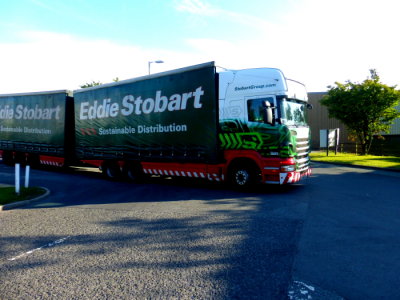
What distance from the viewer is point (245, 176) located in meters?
9.55

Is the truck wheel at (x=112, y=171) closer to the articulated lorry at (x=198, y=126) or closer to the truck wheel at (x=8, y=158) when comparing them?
the articulated lorry at (x=198, y=126)

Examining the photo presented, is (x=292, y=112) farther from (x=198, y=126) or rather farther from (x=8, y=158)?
(x=8, y=158)

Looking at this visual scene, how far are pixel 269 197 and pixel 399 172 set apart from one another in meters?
9.66

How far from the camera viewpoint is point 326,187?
1038 centimetres

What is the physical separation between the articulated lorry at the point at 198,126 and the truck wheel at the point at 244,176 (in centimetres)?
3

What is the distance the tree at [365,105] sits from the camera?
879 inches

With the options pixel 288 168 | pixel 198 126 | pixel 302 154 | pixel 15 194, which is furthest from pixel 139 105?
pixel 302 154

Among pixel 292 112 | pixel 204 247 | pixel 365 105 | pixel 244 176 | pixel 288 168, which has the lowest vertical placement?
pixel 204 247

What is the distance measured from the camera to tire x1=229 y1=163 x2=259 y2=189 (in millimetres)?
9557

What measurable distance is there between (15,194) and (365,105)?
870 inches

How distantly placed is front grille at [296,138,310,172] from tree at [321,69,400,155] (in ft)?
48.5

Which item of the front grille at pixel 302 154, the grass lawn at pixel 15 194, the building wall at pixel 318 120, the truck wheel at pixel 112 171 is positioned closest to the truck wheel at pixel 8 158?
the truck wheel at pixel 112 171

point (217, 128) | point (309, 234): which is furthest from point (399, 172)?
point (309, 234)

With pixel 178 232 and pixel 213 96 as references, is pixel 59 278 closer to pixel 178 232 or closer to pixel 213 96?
pixel 178 232
